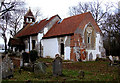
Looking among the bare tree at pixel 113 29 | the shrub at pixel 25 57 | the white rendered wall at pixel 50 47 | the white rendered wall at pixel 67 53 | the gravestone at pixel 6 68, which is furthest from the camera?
the bare tree at pixel 113 29

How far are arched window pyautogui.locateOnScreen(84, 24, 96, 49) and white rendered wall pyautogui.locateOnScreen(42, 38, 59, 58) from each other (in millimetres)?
4878

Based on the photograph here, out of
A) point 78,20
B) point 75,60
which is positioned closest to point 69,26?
point 78,20

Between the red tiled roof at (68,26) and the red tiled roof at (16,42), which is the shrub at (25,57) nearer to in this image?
the red tiled roof at (68,26)

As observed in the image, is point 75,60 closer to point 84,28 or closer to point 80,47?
point 80,47

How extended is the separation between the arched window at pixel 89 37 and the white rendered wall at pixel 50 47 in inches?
192

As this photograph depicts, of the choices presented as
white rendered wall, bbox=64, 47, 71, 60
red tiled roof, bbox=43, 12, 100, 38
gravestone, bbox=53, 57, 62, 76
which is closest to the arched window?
red tiled roof, bbox=43, 12, 100, 38

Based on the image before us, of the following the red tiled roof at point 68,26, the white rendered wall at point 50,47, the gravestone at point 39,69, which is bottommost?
the gravestone at point 39,69

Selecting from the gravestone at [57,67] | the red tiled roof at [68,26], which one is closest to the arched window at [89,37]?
the red tiled roof at [68,26]

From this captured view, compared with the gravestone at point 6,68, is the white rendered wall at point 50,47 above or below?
above

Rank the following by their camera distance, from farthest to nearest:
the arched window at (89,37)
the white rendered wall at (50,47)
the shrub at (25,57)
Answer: the white rendered wall at (50,47)
the arched window at (89,37)
the shrub at (25,57)

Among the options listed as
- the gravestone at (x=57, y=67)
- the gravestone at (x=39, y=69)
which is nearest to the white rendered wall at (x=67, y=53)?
the gravestone at (x=39, y=69)

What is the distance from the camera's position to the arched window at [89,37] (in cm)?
2312

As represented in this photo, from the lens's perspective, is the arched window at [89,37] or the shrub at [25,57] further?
the arched window at [89,37]

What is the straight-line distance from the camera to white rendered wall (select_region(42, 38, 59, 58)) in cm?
2487
